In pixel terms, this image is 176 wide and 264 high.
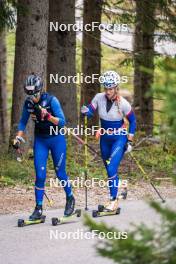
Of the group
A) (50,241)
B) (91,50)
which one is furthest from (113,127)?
(91,50)

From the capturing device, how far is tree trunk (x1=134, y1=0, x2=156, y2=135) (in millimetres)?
20500

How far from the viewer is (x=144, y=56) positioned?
833 inches

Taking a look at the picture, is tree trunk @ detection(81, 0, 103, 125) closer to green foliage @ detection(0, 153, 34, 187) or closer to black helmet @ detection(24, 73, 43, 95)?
green foliage @ detection(0, 153, 34, 187)

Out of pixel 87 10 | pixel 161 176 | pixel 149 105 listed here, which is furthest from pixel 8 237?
pixel 149 105

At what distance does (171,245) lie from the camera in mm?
3432

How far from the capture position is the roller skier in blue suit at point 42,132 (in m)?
11.1

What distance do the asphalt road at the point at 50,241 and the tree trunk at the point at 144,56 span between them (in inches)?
263

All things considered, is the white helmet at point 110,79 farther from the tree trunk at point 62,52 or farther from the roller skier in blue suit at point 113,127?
the tree trunk at point 62,52

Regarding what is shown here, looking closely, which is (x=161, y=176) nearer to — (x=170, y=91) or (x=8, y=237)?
(x=8, y=237)

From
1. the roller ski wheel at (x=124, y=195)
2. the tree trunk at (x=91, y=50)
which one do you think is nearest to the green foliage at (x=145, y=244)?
the roller ski wheel at (x=124, y=195)

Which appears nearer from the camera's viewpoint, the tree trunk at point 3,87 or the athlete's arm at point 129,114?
the athlete's arm at point 129,114

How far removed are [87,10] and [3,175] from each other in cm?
796

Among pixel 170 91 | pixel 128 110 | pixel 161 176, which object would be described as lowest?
pixel 161 176

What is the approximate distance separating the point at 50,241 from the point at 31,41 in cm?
792
